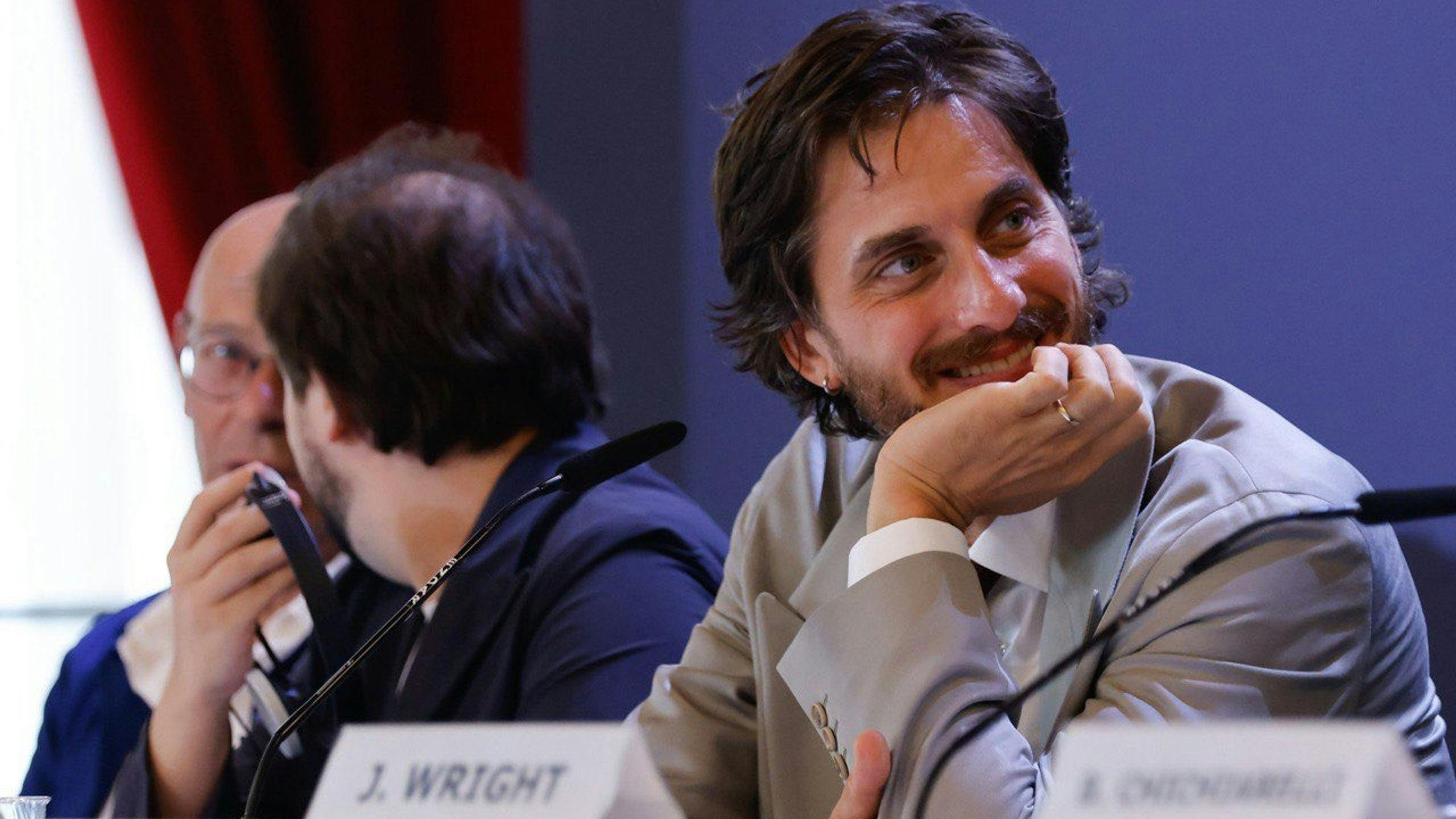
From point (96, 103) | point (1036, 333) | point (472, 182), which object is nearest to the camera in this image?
point (1036, 333)

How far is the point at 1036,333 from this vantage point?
142 cm

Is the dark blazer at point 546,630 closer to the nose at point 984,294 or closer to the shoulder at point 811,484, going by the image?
the shoulder at point 811,484

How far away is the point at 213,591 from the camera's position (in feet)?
6.16

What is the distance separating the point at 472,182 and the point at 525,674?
764mm

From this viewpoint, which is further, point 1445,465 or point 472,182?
point 472,182

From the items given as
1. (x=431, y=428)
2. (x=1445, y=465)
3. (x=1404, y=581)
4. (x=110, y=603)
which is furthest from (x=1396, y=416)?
(x=110, y=603)

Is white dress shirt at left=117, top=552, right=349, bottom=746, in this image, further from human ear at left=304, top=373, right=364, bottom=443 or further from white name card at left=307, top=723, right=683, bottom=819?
white name card at left=307, top=723, right=683, bottom=819

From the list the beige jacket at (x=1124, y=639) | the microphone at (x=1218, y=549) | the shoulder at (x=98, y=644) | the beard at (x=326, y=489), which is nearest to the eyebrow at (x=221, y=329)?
the beard at (x=326, y=489)

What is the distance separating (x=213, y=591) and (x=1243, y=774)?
59.5 inches

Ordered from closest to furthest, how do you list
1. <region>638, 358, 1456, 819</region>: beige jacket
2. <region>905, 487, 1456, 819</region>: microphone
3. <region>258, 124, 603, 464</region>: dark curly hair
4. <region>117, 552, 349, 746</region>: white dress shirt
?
<region>905, 487, 1456, 819</region>: microphone
<region>638, 358, 1456, 819</region>: beige jacket
<region>258, 124, 603, 464</region>: dark curly hair
<region>117, 552, 349, 746</region>: white dress shirt

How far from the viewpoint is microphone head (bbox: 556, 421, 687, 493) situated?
139cm

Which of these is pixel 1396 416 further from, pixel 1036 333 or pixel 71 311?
pixel 71 311

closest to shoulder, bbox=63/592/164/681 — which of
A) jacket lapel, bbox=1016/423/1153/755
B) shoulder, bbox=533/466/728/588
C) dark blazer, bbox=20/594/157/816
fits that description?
dark blazer, bbox=20/594/157/816

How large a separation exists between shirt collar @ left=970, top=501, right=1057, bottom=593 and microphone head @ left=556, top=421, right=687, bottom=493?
289 mm
